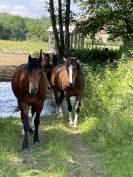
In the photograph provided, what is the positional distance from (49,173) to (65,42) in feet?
62.3

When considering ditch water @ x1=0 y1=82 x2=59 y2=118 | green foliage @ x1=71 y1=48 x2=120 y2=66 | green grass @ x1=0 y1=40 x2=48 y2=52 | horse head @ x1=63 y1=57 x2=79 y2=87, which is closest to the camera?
horse head @ x1=63 y1=57 x2=79 y2=87

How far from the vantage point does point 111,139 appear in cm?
1091

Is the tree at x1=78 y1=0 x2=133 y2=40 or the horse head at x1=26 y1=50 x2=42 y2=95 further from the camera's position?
the tree at x1=78 y1=0 x2=133 y2=40

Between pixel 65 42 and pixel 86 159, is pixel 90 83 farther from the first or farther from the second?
pixel 65 42

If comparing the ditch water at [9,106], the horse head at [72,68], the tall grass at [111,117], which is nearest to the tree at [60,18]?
the ditch water at [9,106]

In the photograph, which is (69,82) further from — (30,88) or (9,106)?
(9,106)

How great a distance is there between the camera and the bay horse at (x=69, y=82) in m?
13.5

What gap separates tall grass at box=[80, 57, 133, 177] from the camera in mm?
→ 9641

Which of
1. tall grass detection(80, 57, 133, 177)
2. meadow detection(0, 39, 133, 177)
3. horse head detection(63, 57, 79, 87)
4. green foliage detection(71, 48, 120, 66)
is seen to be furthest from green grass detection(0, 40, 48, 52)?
horse head detection(63, 57, 79, 87)

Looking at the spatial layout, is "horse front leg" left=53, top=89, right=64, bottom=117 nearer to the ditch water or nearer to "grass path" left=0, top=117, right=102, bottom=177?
the ditch water

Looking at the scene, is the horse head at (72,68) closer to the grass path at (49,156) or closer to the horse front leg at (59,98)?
the grass path at (49,156)

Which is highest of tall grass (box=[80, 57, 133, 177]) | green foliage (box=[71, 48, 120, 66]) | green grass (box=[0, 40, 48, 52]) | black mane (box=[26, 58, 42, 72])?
black mane (box=[26, 58, 42, 72])

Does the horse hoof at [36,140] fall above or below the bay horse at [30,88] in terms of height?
below

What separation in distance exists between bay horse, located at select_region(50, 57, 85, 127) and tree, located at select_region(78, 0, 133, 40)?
13.9m
